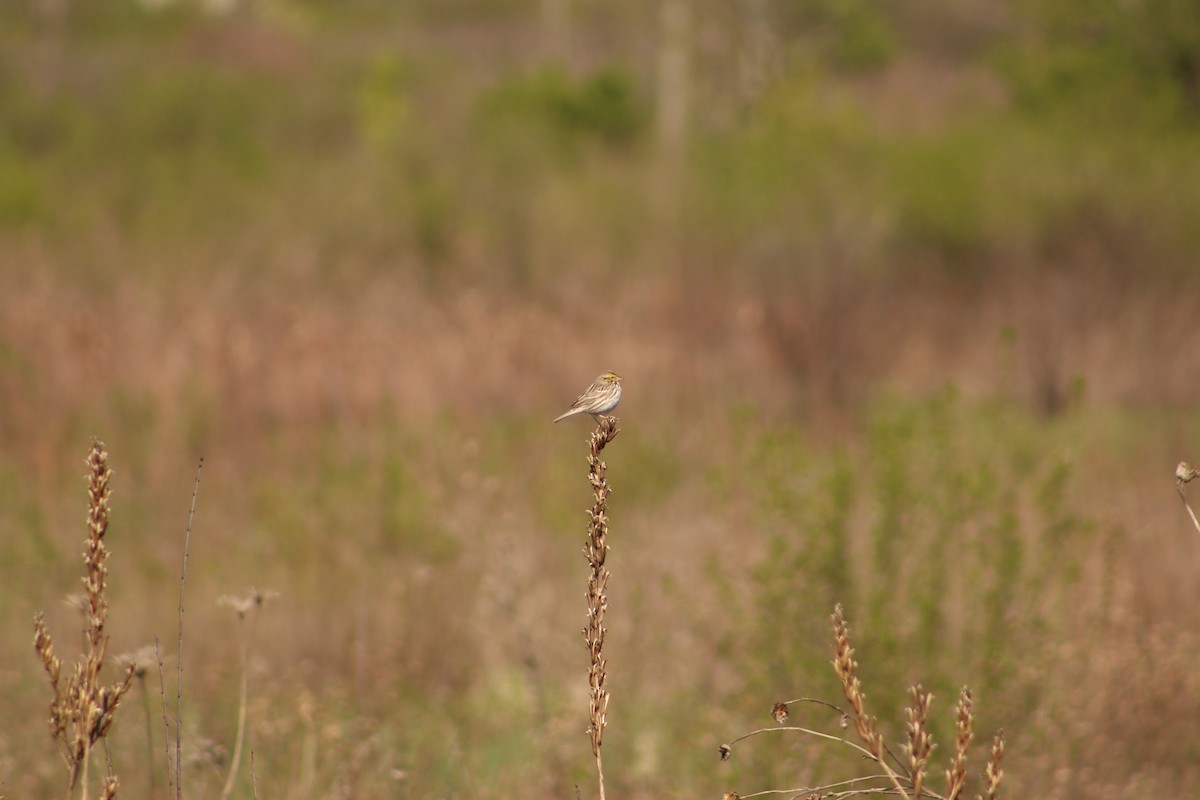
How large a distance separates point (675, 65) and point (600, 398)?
22858 mm

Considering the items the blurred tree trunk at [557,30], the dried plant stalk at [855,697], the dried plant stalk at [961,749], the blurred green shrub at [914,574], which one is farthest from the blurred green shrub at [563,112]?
the dried plant stalk at [961,749]

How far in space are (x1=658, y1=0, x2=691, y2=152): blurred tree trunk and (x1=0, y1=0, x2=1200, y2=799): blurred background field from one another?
0.67 metres

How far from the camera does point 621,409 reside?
940cm

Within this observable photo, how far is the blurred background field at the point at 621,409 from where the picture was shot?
436cm

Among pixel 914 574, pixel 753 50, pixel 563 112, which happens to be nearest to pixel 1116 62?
pixel 563 112

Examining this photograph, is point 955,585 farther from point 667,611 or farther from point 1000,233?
point 1000,233

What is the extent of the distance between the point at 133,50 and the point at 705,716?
26.0 meters

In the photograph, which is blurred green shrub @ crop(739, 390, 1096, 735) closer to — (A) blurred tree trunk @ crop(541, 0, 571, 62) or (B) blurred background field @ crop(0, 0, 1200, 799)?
(B) blurred background field @ crop(0, 0, 1200, 799)

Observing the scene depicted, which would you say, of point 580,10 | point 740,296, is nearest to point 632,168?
point 740,296

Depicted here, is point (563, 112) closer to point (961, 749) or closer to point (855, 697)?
point (855, 697)

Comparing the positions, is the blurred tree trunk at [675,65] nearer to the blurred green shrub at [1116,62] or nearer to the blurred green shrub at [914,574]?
the blurred green shrub at [1116,62]

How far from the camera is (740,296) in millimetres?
11711

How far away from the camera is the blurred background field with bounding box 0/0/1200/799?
4359mm

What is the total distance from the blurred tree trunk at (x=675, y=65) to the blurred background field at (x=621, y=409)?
671 mm
